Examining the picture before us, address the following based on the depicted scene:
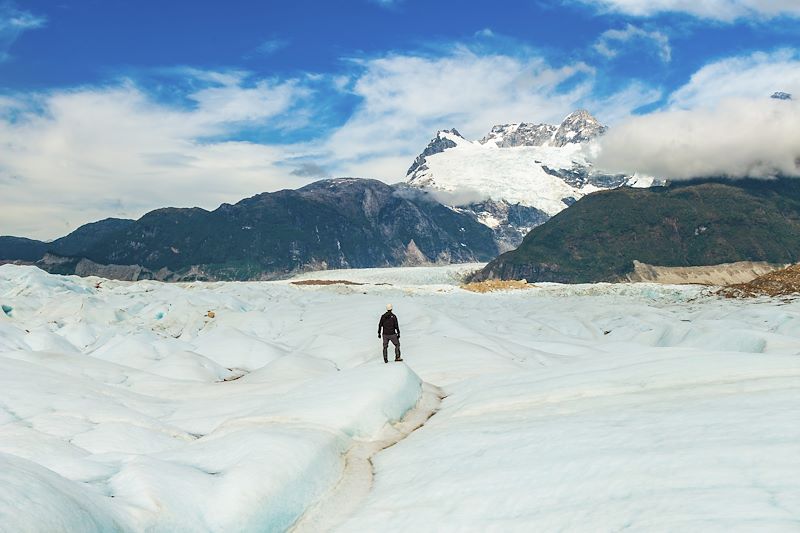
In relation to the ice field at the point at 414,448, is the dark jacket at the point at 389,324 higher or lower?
higher

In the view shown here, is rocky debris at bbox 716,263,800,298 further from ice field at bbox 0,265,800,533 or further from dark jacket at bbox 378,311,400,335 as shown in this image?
ice field at bbox 0,265,800,533

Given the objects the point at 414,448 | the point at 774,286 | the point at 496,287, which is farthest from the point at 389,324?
the point at 496,287

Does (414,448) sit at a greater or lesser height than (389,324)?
lesser

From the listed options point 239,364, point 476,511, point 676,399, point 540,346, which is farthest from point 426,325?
point 476,511

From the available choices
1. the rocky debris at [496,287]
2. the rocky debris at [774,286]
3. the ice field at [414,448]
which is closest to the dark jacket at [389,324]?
the ice field at [414,448]

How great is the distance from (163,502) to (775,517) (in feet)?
20.8

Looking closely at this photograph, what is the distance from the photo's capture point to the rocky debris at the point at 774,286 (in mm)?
57269

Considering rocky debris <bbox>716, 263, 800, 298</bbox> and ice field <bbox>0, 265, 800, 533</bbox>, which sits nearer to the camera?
ice field <bbox>0, 265, 800, 533</bbox>

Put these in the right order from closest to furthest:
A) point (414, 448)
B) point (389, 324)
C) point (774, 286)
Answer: point (414, 448)
point (389, 324)
point (774, 286)

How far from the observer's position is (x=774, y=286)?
196 feet

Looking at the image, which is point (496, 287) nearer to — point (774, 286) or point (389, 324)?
point (774, 286)

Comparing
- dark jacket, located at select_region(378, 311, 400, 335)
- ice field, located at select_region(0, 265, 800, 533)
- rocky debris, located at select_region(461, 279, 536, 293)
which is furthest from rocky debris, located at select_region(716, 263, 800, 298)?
rocky debris, located at select_region(461, 279, 536, 293)

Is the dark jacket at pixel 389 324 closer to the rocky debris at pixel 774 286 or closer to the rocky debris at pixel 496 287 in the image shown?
the rocky debris at pixel 774 286

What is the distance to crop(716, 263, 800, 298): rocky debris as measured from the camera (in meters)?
57.3
